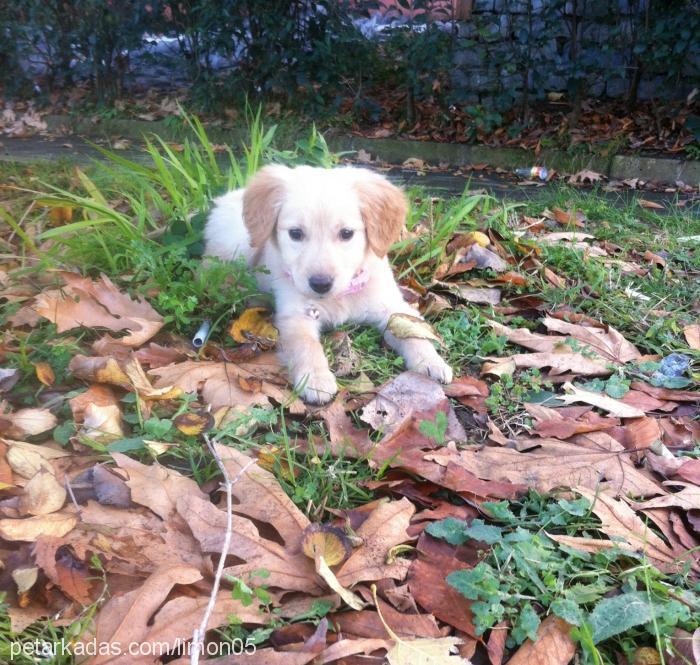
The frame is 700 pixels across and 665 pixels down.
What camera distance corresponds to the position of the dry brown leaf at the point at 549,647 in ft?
3.94

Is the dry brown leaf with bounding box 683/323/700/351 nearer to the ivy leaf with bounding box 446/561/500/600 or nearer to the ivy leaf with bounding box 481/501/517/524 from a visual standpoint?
the ivy leaf with bounding box 481/501/517/524

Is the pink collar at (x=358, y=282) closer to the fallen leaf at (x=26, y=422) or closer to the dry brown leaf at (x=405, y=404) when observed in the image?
the dry brown leaf at (x=405, y=404)

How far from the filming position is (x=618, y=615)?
48.4 inches

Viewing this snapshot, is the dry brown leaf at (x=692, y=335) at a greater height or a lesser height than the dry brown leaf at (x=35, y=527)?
lesser

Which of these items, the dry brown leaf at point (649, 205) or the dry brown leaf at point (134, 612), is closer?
the dry brown leaf at point (134, 612)

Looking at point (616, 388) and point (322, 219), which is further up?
point (322, 219)

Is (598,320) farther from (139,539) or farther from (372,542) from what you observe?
(139,539)

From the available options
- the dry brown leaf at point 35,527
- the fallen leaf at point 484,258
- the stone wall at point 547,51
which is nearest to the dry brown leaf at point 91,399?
the dry brown leaf at point 35,527

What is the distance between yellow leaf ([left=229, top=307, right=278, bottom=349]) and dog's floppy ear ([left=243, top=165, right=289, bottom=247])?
30 cm

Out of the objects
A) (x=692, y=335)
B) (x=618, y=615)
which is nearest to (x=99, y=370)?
(x=618, y=615)

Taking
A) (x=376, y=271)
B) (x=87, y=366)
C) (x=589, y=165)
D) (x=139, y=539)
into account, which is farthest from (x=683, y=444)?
(x=589, y=165)

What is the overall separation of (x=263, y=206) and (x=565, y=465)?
1494 millimetres

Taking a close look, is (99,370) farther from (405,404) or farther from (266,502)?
(405,404)

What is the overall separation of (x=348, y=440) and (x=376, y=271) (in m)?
1.02
